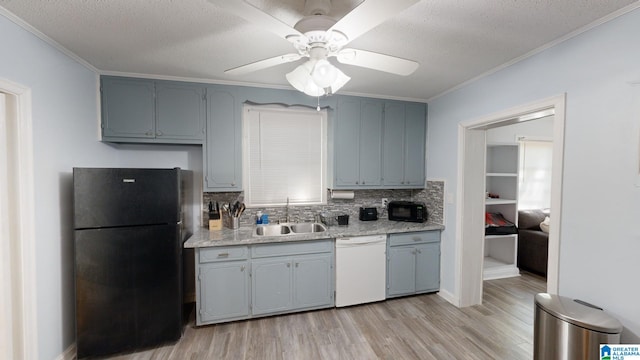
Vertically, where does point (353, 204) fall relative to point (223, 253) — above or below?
above

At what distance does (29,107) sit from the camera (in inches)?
63.7

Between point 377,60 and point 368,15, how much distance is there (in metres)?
0.42

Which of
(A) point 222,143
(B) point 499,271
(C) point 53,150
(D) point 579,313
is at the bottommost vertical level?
(B) point 499,271

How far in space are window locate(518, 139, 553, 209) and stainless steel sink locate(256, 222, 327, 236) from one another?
351cm

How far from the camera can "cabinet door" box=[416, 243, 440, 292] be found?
293 cm

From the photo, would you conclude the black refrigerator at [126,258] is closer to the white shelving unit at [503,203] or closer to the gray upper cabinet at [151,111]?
the gray upper cabinet at [151,111]

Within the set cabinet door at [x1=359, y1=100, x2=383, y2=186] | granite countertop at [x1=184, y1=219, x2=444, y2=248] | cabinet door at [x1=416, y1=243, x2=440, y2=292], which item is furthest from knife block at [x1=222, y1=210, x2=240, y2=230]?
cabinet door at [x1=416, y1=243, x2=440, y2=292]

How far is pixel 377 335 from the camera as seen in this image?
7.43 ft

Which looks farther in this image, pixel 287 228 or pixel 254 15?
pixel 287 228

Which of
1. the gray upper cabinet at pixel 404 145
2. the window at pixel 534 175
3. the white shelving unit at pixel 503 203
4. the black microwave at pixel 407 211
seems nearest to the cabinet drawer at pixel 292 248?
the black microwave at pixel 407 211

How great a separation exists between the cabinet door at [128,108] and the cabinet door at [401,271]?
295cm

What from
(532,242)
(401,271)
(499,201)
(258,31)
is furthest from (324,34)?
(532,242)

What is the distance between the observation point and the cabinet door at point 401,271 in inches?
112

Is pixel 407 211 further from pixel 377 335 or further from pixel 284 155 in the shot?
pixel 284 155
